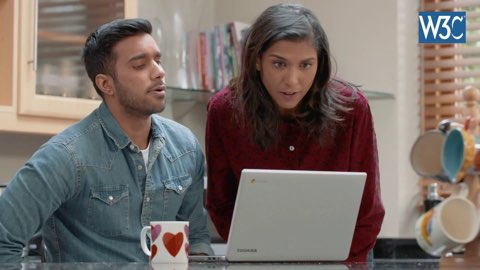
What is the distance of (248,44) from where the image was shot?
204 centimetres

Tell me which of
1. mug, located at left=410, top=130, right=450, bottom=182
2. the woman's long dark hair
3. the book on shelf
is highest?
the book on shelf

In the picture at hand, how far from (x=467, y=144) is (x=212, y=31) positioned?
8.22ft

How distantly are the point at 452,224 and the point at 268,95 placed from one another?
3.44 feet

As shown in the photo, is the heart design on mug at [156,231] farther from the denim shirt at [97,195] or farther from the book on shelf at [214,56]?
the book on shelf at [214,56]

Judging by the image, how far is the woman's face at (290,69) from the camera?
6.46 ft

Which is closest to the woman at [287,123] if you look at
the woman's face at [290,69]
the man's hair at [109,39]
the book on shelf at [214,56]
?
the woman's face at [290,69]

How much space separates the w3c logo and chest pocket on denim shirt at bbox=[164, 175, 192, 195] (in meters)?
1.53

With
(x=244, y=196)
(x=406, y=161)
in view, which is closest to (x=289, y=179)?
(x=244, y=196)

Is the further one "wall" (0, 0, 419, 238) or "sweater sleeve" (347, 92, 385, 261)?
"wall" (0, 0, 419, 238)

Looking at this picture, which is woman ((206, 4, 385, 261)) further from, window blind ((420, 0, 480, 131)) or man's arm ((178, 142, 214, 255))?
window blind ((420, 0, 480, 131))

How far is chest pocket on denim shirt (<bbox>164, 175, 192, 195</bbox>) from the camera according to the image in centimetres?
199

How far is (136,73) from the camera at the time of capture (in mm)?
2055

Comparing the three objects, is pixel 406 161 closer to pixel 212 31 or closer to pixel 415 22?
pixel 415 22

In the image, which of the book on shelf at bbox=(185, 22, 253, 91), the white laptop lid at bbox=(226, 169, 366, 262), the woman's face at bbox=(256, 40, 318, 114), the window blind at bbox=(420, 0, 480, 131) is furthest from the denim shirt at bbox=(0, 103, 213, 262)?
the window blind at bbox=(420, 0, 480, 131)
